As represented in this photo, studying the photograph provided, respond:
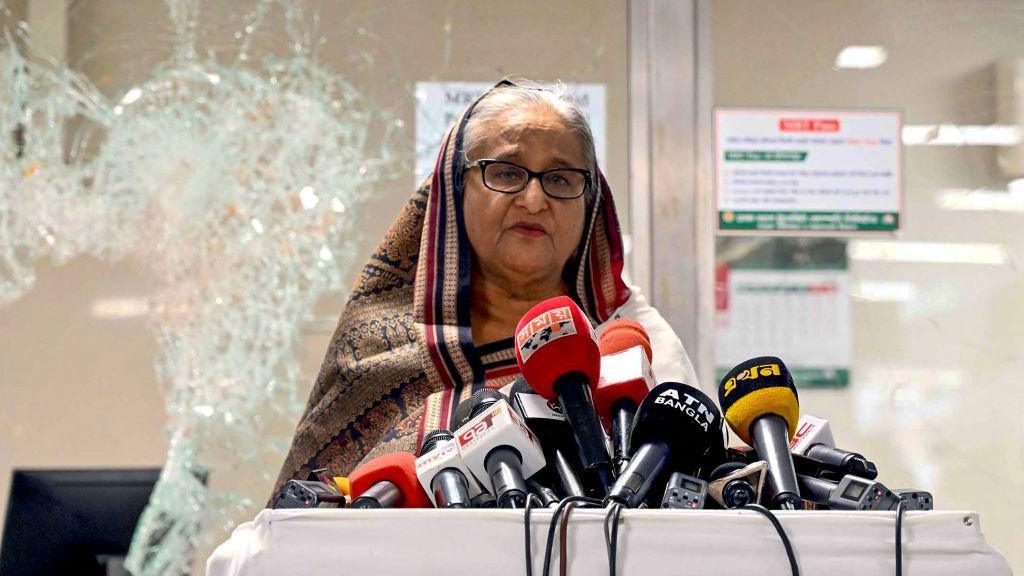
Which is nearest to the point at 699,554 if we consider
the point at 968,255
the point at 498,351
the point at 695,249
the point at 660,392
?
the point at 660,392

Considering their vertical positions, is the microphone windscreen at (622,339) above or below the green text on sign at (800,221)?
below

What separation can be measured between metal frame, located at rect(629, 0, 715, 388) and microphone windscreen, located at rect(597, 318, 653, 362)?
2.13m

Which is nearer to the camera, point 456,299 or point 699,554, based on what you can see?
point 699,554

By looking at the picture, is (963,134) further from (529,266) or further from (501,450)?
(501,450)

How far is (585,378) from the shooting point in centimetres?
115

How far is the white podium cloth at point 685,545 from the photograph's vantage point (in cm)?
92

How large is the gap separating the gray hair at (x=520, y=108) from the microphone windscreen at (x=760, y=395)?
0.83m

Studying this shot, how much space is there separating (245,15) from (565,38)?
1047 mm

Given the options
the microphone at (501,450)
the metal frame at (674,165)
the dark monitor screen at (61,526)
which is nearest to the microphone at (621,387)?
the microphone at (501,450)

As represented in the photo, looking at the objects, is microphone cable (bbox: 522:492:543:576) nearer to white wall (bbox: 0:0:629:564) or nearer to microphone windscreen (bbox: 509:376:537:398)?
microphone windscreen (bbox: 509:376:537:398)

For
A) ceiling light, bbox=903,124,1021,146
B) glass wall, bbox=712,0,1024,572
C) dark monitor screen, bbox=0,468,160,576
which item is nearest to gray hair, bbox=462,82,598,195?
dark monitor screen, bbox=0,468,160,576

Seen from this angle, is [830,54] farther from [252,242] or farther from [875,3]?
[252,242]

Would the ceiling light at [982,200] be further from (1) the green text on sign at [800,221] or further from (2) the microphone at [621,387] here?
(2) the microphone at [621,387]

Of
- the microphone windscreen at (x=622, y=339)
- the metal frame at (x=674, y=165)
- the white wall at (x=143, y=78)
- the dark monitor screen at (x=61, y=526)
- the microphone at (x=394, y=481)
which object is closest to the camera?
the microphone at (x=394, y=481)
